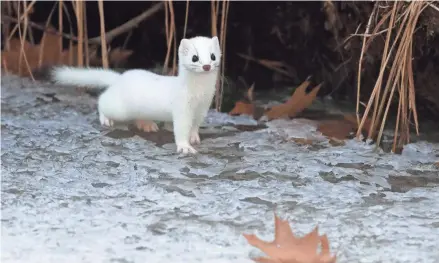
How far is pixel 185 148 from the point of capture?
1811mm

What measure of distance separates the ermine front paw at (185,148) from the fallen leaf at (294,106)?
44 cm

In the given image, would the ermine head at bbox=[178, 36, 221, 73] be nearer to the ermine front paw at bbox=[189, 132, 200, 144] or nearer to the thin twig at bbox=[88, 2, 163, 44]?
the ermine front paw at bbox=[189, 132, 200, 144]

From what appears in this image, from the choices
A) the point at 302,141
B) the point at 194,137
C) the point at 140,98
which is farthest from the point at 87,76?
the point at 302,141

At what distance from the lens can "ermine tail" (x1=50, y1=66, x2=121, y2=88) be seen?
2.12m

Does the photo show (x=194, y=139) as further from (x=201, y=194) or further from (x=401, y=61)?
(x=401, y=61)

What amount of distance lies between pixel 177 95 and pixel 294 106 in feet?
1.76

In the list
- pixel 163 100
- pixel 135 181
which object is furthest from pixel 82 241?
pixel 163 100

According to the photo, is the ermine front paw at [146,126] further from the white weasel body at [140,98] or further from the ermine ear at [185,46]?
the ermine ear at [185,46]

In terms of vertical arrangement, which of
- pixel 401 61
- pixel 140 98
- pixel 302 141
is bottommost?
pixel 302 141

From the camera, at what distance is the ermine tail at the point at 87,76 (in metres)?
2.12

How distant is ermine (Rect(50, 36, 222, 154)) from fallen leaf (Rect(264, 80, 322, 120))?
0.37m

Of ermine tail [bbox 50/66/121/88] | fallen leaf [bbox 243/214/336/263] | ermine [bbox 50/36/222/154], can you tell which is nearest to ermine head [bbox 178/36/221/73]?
ermine [bbox 50/36/222/154]

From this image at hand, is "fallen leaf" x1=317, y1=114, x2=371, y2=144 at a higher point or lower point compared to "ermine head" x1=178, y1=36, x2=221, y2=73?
lower

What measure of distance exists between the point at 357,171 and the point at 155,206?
505mm
